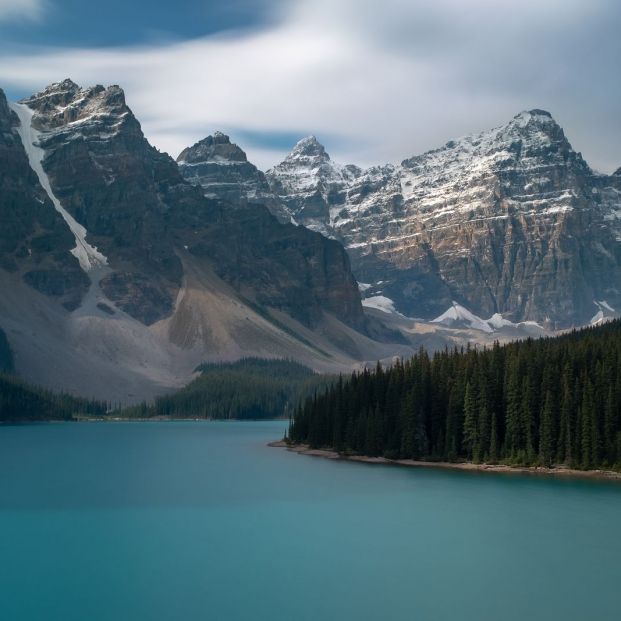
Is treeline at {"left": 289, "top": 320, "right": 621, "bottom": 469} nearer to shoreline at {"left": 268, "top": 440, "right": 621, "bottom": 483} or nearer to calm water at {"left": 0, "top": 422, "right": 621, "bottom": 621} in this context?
shoreline at {"left": 268, "top": 440, "right": 621, "bottom": 483}

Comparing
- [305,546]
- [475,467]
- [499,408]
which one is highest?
[499,408]

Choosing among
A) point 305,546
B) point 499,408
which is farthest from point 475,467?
point 305,546

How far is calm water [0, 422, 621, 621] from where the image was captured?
5025cm

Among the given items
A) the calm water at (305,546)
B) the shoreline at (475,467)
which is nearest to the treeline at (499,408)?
the shoreline at (475,467)

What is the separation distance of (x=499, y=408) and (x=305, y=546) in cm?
5018

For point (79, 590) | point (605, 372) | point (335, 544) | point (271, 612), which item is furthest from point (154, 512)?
point (605, 372)

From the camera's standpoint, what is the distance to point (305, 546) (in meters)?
63.2

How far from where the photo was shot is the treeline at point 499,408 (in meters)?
97.8

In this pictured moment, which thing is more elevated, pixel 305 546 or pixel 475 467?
pixel 475 467

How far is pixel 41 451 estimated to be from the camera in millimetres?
130250

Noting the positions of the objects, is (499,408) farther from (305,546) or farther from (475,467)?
(305,546)

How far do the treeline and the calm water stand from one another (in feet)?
24.2

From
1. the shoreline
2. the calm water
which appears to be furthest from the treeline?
the calm water

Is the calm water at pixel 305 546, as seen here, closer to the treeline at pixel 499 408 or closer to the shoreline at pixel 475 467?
the shoreline at pixel 475 467
